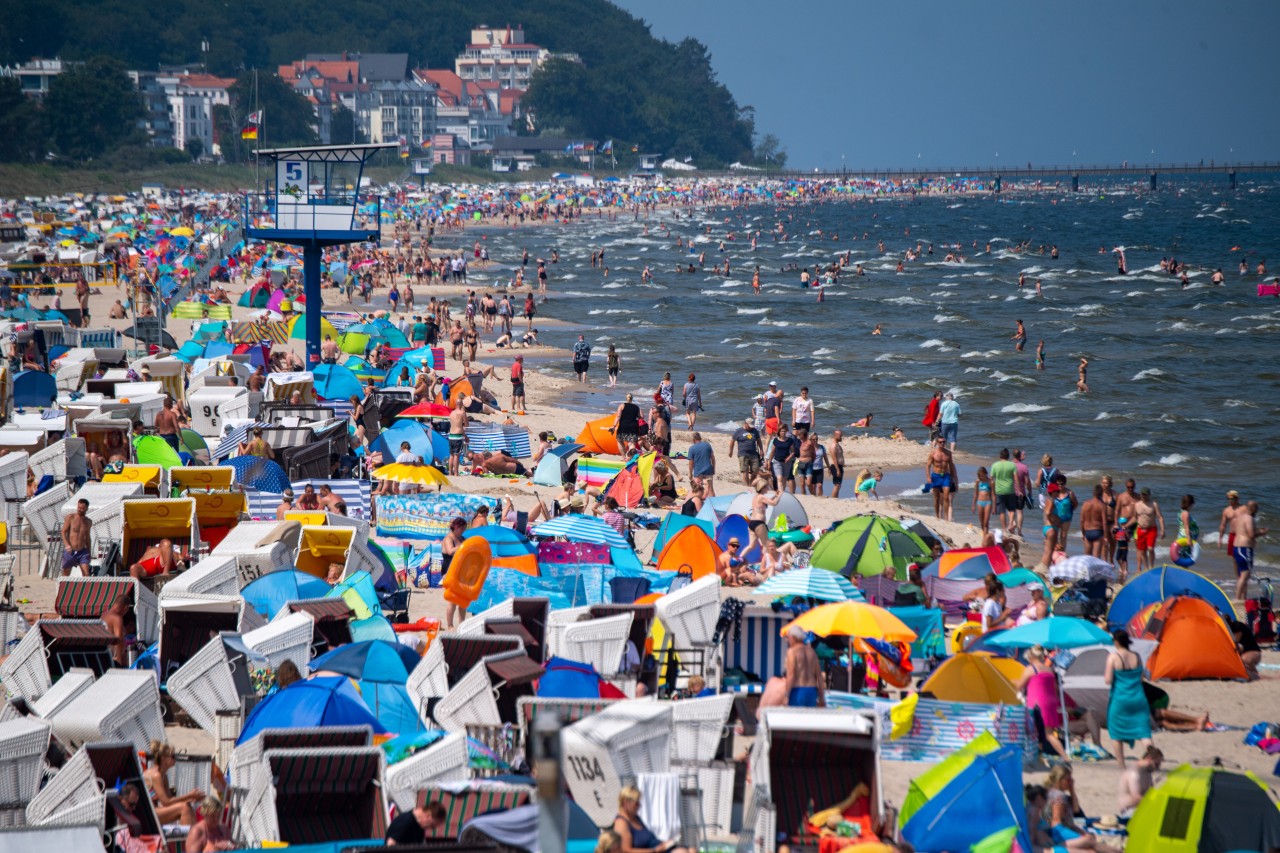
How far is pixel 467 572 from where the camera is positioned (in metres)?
11.1

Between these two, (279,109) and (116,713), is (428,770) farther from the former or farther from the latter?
(279,109)

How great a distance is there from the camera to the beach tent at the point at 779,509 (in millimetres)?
14367

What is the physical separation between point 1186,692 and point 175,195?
84710 mm

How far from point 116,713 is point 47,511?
5736mm

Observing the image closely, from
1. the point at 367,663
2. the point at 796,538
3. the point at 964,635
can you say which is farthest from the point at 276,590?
the point at 796,538

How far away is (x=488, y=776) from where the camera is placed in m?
7.36

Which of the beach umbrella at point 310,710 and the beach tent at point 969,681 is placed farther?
the beach tent at point 969,681

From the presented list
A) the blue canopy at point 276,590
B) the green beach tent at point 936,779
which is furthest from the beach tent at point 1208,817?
the blue canopy at point 276,590

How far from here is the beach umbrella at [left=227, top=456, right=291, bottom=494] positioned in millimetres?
14070

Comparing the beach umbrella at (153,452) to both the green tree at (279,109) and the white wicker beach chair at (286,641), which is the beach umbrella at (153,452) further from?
the green tree at (279,109)

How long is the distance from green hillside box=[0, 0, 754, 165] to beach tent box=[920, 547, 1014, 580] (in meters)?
102

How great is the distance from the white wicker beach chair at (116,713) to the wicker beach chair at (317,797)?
1392 millimetres

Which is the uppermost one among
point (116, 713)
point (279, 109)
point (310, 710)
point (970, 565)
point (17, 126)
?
point (279, 109)

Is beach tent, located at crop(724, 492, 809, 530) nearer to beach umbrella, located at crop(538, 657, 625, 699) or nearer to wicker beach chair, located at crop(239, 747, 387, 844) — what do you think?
beach umbrella, located at crop(538, 657, 625, 699)
